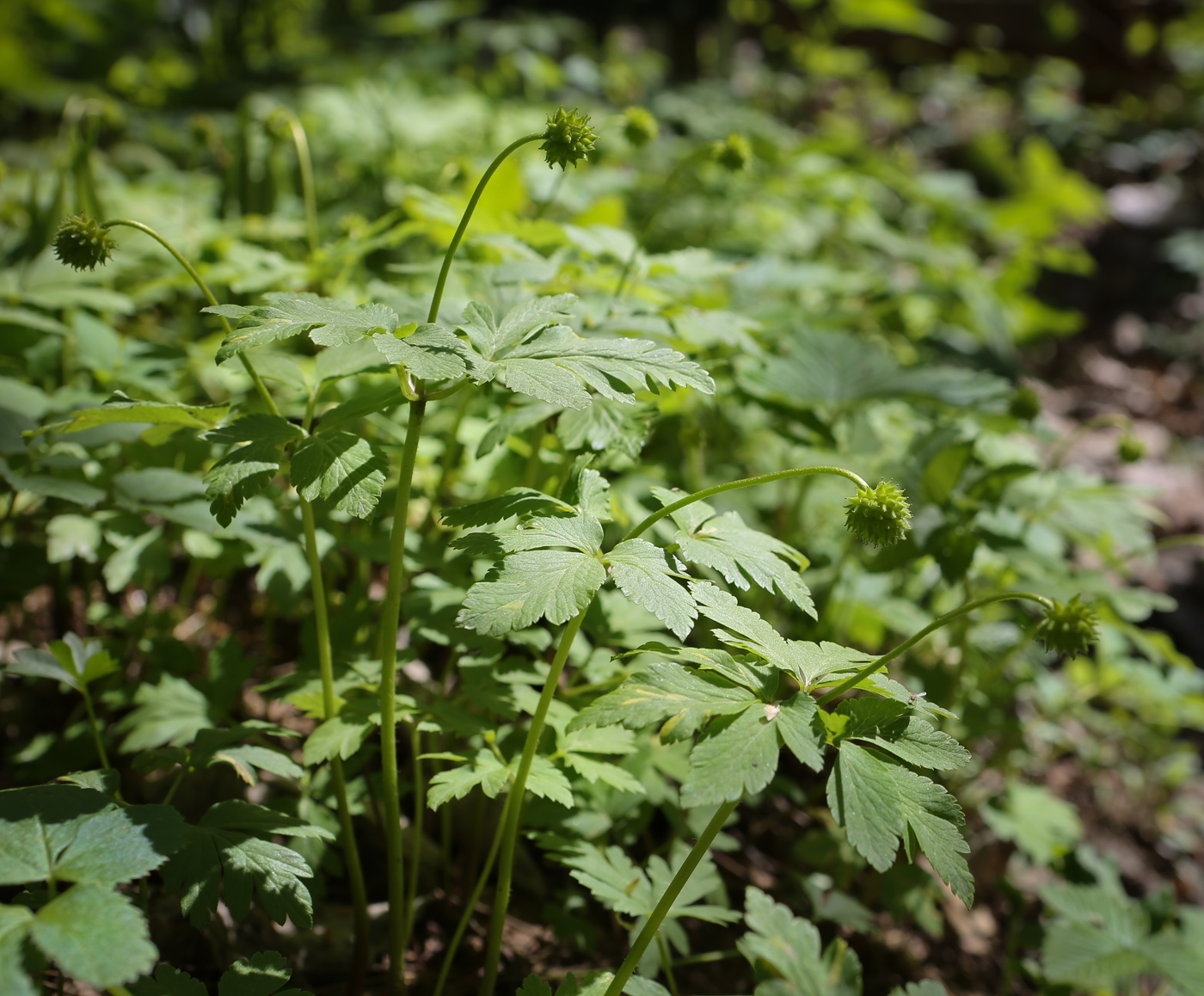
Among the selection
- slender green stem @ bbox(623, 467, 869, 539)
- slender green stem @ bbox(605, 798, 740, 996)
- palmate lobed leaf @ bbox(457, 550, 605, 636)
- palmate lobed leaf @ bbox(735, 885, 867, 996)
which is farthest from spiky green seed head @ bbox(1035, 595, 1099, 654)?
palmate lobed leaf @ bbox(735, 885, 867, 996)

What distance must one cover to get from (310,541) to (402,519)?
0.19 m

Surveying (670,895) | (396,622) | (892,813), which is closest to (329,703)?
(396,622)

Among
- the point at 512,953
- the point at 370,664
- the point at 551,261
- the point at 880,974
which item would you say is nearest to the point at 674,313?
the point at 551,261

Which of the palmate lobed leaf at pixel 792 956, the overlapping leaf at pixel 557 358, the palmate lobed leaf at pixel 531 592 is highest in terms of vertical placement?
the overlapping leaf at pixel 557 358

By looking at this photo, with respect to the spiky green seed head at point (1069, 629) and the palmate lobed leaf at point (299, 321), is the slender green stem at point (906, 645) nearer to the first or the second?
the spiky green seed head at point (1069, 629)

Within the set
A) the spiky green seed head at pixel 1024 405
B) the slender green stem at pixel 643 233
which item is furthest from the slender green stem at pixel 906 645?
the spiky green seed head at pixel 1024 405

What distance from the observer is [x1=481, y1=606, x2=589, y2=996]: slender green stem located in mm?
1065

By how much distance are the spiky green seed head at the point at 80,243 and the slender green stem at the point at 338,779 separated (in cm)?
41

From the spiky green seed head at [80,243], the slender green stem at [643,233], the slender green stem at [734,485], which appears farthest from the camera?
the slender green stem at [643,233]

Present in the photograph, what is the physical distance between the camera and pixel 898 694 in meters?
0.98

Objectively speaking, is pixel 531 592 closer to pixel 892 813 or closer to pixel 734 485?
pixel 734 485

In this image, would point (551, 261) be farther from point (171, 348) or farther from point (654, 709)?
point (654, 709)

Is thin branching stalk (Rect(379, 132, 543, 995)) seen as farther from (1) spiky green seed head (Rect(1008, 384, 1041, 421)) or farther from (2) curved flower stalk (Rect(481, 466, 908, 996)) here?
(1) spiky green seed head (Rect(1008, 384, 1041, 421))

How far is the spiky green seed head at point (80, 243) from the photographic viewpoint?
1.08m
